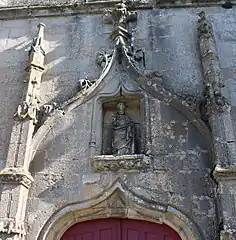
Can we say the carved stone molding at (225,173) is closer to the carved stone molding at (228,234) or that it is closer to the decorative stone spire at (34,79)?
the carved stone molding at (228,234)

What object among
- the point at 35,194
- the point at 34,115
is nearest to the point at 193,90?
the point at 34,115

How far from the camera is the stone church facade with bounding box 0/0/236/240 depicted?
5531 millimetres

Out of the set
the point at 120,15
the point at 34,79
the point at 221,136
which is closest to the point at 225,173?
the point at 221,136

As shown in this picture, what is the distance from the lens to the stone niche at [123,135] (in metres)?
5.79

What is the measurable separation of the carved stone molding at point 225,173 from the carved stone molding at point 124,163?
3.13 feet

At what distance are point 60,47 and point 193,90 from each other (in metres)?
2.54

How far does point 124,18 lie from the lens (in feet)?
25.1

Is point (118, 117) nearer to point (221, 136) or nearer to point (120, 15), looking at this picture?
point (221, 136)

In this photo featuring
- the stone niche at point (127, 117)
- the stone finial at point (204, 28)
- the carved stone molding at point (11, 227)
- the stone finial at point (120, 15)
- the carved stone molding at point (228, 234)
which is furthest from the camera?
the stone finial at point (120, 15)

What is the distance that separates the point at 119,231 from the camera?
18.4 ft

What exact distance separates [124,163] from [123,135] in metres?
0.53

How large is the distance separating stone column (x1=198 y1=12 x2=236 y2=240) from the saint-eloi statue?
114cm

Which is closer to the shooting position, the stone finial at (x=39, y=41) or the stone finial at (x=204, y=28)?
the stone finial at (x=204, y=28)

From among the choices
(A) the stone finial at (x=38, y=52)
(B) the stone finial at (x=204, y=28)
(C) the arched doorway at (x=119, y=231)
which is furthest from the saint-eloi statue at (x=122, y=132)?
(B) the stone finial at (x=204, y=28)
